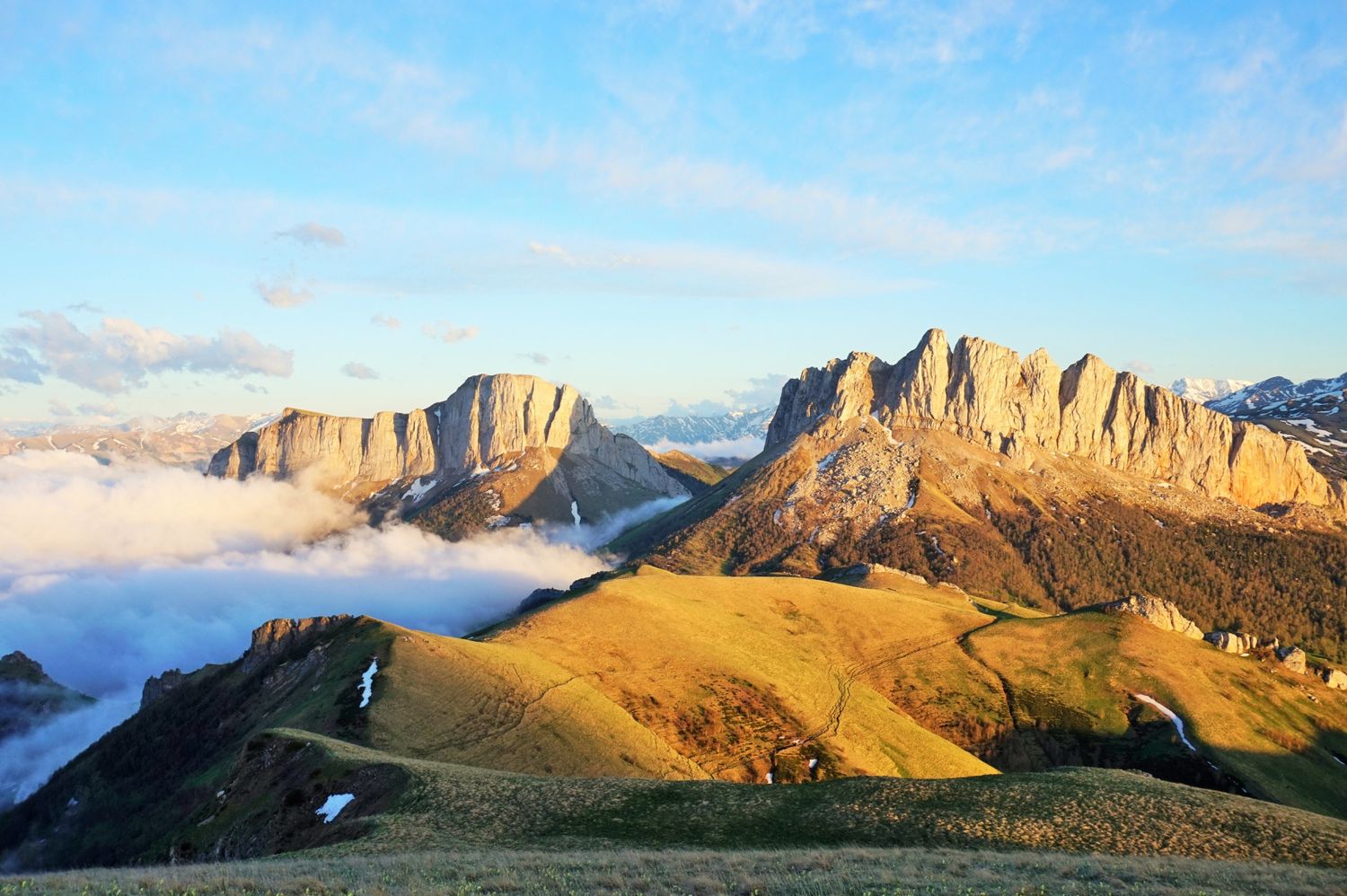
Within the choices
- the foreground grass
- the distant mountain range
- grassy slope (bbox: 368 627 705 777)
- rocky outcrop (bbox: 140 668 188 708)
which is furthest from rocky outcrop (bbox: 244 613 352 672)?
the foreground grass

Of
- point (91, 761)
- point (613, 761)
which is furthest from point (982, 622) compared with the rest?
point (91, 761)

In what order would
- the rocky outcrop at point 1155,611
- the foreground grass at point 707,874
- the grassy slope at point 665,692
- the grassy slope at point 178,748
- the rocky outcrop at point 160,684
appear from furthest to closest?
the rocky outcrop at point 1155,611
the rocky outcrop at point 160,684
the grassy slope at point 178,748
the grassy slope at point 665,692
the foreground grass at point 707,874

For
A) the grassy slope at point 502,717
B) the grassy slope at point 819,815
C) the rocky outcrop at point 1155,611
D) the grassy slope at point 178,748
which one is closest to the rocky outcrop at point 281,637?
the grassy slope at point 178,748

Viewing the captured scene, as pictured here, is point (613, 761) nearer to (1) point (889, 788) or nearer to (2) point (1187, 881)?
(1) point (889, 788)

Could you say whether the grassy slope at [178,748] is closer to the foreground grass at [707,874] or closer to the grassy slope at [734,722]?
the grassy slope at [734,722]

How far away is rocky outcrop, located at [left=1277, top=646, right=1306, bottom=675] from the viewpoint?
558 feet

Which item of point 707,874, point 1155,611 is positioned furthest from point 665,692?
point 1155,611

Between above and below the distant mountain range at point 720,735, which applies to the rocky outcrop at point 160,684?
below

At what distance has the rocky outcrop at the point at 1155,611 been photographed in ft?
559

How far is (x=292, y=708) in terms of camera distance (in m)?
92.2

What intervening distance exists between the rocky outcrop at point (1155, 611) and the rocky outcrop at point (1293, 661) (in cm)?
1643

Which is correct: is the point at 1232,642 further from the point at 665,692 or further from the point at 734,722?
the point at 665,692

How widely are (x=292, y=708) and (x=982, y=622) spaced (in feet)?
421

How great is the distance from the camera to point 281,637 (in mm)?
123500
